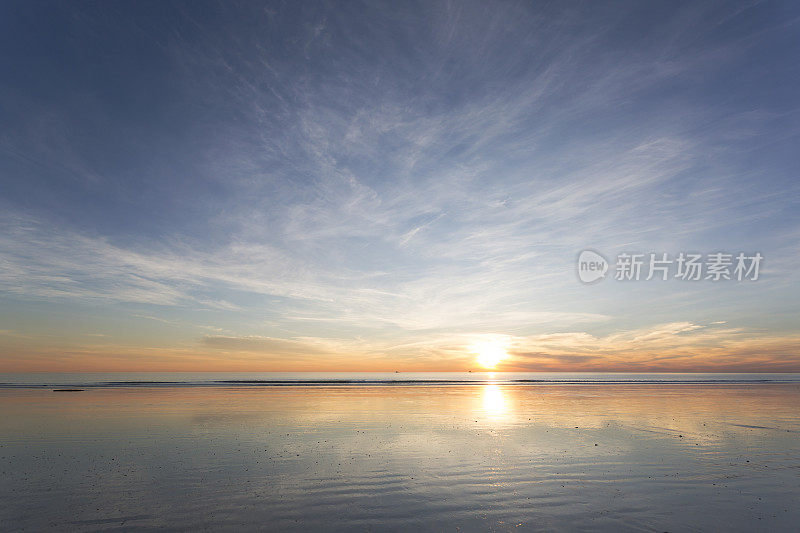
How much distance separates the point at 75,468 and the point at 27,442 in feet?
27.5

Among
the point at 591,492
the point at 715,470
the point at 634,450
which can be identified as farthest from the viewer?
the point at 634,450

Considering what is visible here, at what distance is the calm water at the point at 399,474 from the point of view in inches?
485

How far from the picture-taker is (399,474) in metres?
16.9

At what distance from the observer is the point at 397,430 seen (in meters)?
27.2

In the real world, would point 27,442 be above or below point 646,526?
above

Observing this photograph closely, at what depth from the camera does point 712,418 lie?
107 feet

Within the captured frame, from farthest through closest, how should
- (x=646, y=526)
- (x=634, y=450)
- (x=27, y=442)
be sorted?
(x=27, y=442)
(x=634, y=450)
(x=646, y=526)

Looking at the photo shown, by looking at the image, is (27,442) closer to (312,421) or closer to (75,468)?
(75,468)

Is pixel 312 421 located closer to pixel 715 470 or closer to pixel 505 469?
pixel 505 469

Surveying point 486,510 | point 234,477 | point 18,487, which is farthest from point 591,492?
point 18,487

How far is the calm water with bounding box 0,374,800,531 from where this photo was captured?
1231cm

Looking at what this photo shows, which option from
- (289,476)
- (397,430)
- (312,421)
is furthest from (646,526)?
(312,421)

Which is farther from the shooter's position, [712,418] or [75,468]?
[712,418]

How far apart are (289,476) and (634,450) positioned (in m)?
16.7
